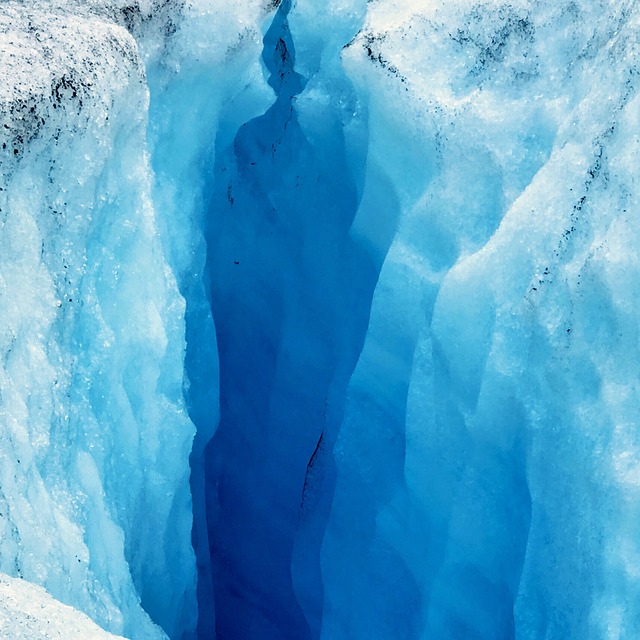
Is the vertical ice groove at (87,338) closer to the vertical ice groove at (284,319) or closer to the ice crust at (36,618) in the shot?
the ice crust at (36,618)

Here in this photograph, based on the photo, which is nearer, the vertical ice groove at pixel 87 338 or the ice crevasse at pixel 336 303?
the vertical ice groove at pixel 87 338

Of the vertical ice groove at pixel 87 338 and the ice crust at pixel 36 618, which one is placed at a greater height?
the vertical ice groove at pixel 87 338

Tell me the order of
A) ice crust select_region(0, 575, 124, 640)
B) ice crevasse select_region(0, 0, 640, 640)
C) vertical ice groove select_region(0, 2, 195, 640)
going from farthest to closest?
ice crevasse select_region(0, 0, 640, 640) → vertical ice groove select_region(0, 2, 195, 640) → ice crust select_region(0, 575, 124, 640)

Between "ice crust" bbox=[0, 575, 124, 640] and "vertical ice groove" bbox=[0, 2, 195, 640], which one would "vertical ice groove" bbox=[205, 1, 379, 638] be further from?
"ice crust" bbox=[0, 575, 124, 640]

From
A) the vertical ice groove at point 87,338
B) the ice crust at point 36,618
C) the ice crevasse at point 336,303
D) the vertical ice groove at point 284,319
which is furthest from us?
the vertical ice groove at point 284,319

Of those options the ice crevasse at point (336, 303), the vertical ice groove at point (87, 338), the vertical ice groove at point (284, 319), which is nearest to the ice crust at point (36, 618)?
the ice crevasse at point (336, 303)

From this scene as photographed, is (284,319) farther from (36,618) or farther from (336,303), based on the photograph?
(36,618)

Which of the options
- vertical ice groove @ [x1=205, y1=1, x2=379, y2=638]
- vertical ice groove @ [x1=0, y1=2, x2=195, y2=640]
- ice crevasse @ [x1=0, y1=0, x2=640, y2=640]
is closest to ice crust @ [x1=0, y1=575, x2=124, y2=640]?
ice crevasse @ [x1=0, y1=0, x2=640, y2=640]

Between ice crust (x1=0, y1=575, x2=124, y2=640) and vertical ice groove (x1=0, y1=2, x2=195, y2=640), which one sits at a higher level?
vertical ice groove (x1=0, y1=2, x2=195, y2=640)

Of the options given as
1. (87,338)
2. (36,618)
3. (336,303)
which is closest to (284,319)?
(336,303)
